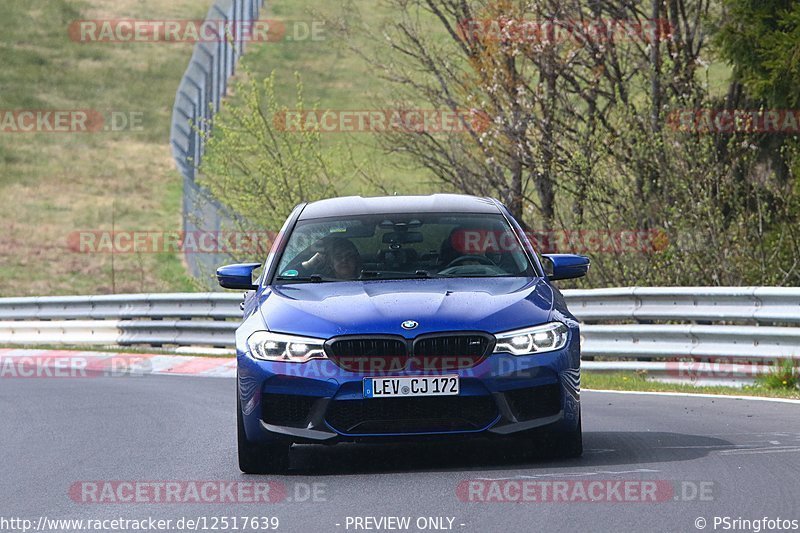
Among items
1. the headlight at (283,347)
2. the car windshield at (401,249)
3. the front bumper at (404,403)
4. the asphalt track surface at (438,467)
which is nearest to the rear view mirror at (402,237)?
the car windshield at (401,249)

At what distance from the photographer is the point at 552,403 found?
26.8ft

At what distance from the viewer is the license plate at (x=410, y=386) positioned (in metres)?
7.95

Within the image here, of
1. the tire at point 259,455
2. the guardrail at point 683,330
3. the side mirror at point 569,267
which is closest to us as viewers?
the tire at point 259,455

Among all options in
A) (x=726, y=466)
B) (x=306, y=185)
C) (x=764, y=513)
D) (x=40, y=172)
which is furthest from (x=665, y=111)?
(x=40, y=172)

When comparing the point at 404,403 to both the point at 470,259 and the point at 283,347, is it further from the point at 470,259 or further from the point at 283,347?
the point at 470,259

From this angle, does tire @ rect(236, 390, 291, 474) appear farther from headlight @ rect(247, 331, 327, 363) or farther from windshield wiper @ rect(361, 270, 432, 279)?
windshield wiper @ rect(361, 270, 432, 279)

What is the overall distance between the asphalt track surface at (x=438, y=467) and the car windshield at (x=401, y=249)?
1037 millimetres

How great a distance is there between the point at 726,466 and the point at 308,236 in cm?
299

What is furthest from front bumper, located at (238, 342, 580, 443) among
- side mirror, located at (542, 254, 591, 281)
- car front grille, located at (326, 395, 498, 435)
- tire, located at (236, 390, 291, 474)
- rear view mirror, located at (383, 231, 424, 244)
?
rear view mirror, located at (383, 231, 424, 244)

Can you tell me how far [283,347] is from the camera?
8.13 metres

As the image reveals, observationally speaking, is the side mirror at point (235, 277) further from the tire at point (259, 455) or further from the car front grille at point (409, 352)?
the car front grille at point (409, 352)

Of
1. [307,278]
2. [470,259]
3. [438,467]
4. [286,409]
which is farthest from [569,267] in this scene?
[286,409]

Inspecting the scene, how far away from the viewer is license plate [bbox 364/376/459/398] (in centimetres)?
795

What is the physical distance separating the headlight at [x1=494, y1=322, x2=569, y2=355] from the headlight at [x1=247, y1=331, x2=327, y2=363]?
92cm
